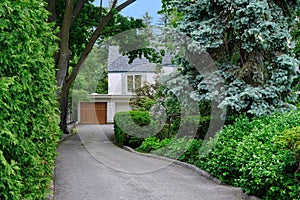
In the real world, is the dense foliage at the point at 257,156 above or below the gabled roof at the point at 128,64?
below

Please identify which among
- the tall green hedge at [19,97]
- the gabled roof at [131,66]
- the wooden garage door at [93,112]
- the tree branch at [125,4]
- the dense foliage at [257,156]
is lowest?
the wooden garage door at [93,112]

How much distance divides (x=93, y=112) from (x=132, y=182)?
2506 centimetres

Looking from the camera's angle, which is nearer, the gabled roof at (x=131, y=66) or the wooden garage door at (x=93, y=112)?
the gabled roof at (x=131, y=66)

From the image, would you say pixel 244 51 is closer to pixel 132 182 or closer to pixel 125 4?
pixel 132 182

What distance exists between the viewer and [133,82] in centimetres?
2964

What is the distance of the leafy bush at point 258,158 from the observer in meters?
5.46

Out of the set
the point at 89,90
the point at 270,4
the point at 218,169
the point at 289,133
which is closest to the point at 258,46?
the point at 270,4

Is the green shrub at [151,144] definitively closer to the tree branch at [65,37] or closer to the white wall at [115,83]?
the tree branch at [65,37]

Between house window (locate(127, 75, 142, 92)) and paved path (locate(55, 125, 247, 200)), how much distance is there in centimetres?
1744

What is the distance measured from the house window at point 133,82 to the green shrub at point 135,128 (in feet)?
35.8

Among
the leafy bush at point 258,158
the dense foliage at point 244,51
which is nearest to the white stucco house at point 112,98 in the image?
the dense foliage at point 244,51

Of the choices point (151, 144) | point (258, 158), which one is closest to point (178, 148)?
point (151, 144)

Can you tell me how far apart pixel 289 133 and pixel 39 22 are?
4.14m

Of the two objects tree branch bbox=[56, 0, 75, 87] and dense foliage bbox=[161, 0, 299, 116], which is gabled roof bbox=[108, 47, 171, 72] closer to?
tree branch bbox=[56, 0, 75, 87]
